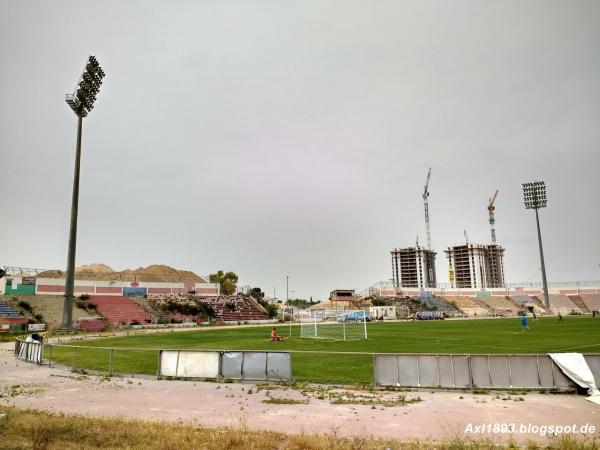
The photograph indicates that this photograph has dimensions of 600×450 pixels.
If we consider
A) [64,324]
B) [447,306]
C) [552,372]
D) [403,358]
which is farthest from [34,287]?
[447,306]

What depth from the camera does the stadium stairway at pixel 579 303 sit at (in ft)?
432

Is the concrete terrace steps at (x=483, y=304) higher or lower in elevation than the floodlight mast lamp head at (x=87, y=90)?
lower

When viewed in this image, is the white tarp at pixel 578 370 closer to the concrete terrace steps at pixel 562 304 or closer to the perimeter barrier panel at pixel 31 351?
the perimeter barrier panel at pixel 31 351

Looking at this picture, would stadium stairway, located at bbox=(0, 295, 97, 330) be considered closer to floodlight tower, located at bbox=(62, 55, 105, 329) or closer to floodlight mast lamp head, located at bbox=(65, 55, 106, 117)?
floodlight tower, located at bbox=(62, 55, 105, 329)

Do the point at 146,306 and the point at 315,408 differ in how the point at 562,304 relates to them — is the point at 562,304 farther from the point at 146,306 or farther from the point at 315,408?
the point at 315,408

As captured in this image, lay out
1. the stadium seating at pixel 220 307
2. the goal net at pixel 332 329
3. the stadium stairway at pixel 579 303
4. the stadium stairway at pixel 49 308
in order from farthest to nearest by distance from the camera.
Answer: the stadium stairway at pixel 579 303 < the stadium seating at pixel 220 307 < the stadium stairway at pixel 49 308 < the goal net at pixel 332 329

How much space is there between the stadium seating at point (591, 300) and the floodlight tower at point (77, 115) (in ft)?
460

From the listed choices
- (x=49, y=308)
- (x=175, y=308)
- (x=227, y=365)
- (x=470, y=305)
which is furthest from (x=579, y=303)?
(x=227, y=365)

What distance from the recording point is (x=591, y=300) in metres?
138

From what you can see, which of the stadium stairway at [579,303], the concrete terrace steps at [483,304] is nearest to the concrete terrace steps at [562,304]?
the stadium stairway at [579,303]

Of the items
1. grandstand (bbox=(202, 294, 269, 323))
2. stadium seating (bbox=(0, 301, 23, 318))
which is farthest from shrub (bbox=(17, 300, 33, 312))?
grandstand (bbox=(202, 294, 269, 323))

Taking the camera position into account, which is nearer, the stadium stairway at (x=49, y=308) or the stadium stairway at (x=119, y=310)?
the stadium stairway at (x=49, y=308)

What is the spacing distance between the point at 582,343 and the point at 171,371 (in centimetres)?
2813

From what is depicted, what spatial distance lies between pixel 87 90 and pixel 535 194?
338 ft
